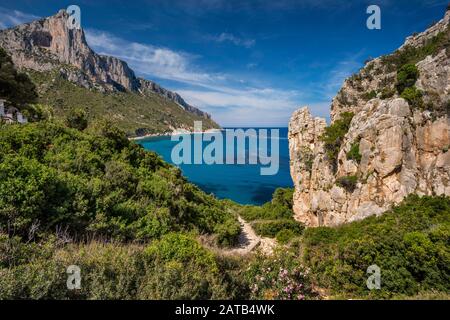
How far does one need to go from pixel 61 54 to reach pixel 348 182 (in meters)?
177


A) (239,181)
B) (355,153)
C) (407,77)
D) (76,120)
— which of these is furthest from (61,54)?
(407,77)

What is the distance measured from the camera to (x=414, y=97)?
17.1 metres

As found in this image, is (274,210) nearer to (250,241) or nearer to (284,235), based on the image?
(284,235)

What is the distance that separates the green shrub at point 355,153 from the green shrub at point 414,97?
165 inches

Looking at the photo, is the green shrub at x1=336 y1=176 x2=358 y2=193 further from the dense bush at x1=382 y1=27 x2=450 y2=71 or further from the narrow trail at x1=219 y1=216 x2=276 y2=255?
the dense bush at x1=382 y1=27 x2=450 y2=71

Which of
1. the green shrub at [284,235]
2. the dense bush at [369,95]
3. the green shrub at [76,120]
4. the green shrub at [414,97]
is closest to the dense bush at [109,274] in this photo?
the green shrub at [284,235]

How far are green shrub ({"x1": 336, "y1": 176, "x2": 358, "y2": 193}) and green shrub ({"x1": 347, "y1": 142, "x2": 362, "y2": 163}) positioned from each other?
1.36 m

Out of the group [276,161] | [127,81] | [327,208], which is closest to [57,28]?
[127,81]

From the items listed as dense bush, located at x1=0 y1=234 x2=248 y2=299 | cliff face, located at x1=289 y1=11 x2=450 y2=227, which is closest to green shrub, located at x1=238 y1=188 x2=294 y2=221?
cliff face, located at x1=289 y1=11 x2=450 y2=227

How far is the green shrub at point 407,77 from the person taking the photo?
59.0 feet

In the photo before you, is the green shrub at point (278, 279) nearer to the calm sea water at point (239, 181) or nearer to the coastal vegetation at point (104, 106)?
the calm sea water at point (239, 181)

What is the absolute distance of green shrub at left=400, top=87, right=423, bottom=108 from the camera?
16.9 metres

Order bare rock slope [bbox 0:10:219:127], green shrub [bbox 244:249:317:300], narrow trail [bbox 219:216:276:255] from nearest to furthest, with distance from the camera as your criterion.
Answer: green shrub [bbox 244:249:317:300], narrow trail [bbox 219:216:276:255], bare rock slope [bbox 0:10:219:127]
